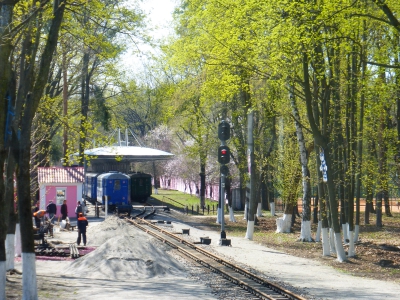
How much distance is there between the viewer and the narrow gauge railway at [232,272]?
47.4 feet

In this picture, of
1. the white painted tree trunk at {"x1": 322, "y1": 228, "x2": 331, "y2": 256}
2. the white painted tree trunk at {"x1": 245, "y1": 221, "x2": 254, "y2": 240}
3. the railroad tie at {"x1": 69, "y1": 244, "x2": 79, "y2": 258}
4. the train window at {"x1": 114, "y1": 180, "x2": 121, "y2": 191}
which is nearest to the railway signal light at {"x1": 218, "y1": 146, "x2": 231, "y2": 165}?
the white painted tree trunk at {"x1": 322, "y1": 228, "x2": 331, "y2": 256}

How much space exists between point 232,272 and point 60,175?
22.0m

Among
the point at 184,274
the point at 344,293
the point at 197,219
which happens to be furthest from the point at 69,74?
the point at 344,293

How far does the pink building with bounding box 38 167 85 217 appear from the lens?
37344mm

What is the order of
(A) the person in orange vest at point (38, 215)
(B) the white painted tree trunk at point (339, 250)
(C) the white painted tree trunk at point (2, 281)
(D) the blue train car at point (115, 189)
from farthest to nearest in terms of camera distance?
(D) the blue train car at point (115, 189) → (A) the person in orange vest at point (38, 215) → (B) the white painted tree trunk at point (339, 250) → (C) the white painted tree trunk at point (2, 281)

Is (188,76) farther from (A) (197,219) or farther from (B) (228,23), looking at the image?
(B) (228,23)

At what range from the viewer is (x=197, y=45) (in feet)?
92.9

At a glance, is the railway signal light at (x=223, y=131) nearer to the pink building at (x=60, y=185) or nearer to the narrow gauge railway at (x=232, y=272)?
the narrow gauge railway at (x=232, y=272)

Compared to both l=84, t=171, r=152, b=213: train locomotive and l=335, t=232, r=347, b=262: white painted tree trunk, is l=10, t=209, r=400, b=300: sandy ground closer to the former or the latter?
l=335, t=232, r=347, b=262: white painted tree trunk

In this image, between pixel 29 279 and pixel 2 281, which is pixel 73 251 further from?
pixel 2 281

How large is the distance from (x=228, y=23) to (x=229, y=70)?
1.73 metres

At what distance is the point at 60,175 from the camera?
38281 millimetres

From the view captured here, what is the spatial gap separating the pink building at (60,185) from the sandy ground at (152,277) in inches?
670

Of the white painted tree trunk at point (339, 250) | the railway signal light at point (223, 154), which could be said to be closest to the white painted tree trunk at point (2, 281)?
the white painted tree trunk at point (339, 250)
